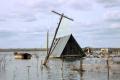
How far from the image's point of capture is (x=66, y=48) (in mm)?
87562

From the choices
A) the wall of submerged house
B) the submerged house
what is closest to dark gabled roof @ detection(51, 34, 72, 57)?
the submerged house

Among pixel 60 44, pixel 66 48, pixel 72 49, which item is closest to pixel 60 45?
pixel 60 44

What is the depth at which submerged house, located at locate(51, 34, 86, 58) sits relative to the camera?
86.6 m

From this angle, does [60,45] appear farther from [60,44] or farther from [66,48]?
[66,48]

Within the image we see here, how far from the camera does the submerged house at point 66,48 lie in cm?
8662

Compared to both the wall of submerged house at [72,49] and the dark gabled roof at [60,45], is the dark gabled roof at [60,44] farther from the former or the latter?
the wall of submerged house at [72,49]

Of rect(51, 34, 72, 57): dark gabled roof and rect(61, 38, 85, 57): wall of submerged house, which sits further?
rect(61, 38, 85, 57): wall of submerged house

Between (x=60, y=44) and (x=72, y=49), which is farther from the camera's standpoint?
(x=72, y=49)

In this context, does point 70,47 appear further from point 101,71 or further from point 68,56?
point 101,71

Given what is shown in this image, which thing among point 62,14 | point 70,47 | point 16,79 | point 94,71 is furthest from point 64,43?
point 16,79

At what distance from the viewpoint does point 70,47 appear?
291 ft

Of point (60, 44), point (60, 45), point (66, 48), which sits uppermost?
point (60, 44)

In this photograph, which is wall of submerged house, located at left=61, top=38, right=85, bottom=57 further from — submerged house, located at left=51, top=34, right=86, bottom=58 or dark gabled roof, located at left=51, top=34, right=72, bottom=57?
dark gabled roof, located at left=51, top=34, right=72, bottom=57

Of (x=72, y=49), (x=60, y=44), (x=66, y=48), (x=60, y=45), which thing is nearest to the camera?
(x=66, y=48)
